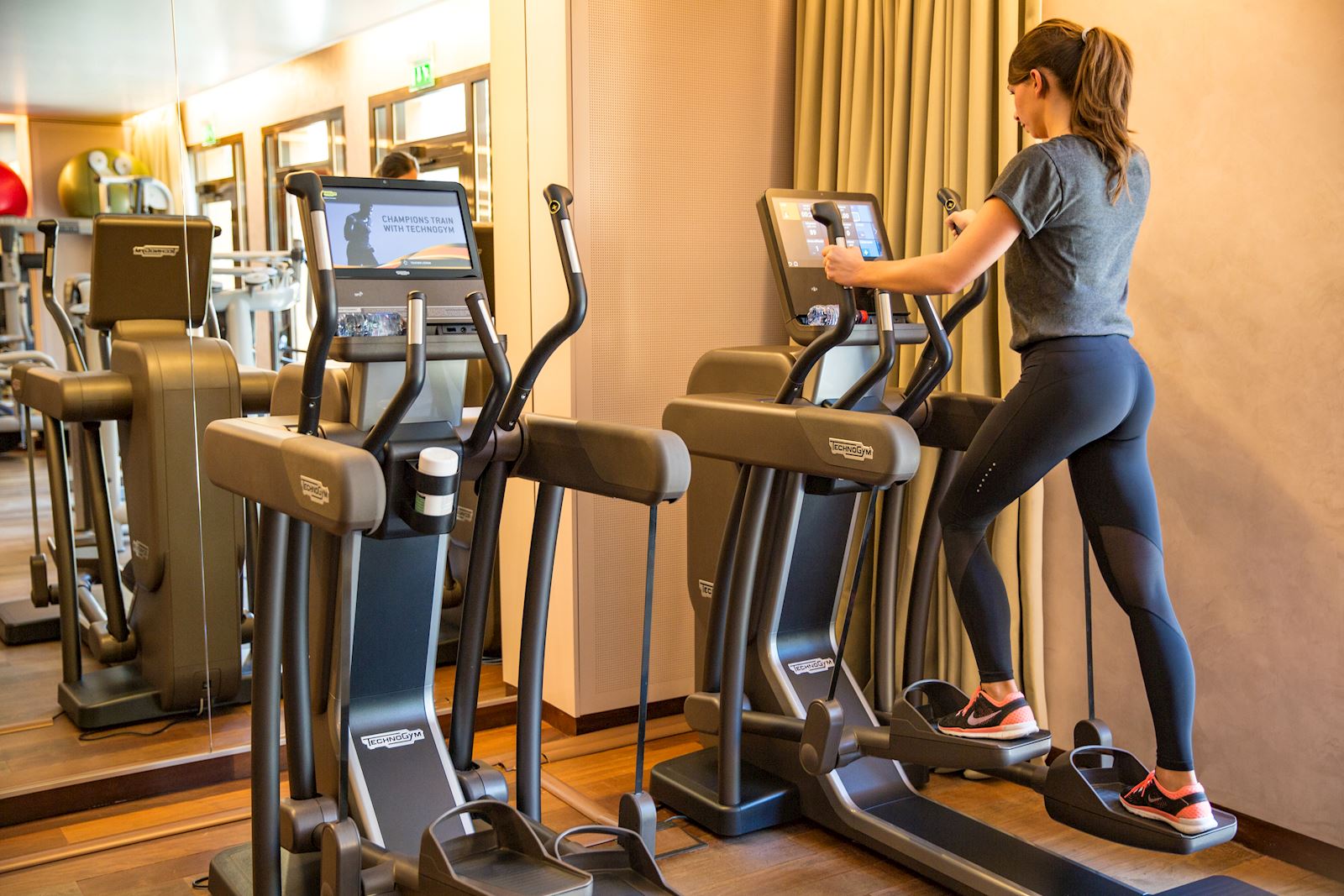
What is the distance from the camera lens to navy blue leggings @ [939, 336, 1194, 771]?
2420 millimetres

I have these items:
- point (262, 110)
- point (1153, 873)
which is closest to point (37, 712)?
Answer: point (262, 110)

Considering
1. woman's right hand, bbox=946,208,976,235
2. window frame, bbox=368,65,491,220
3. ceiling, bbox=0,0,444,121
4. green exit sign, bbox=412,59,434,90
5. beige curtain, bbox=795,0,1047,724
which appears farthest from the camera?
green exit sign, bbox=412,59,434,90

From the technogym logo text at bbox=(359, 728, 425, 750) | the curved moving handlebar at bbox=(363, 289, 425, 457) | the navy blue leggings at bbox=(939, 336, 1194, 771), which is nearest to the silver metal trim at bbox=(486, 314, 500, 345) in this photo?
the curved moving handlebar at bbox=(363, 289, 425, 457)

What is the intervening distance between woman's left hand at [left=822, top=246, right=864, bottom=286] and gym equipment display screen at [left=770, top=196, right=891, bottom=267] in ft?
1.25

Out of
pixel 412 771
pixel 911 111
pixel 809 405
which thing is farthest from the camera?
pixel 911 111

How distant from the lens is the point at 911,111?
3.52m

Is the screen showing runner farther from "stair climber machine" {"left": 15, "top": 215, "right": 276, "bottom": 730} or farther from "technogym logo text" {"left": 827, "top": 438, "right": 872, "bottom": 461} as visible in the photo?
"stair climber machine" {"left": 15, "top": 215, "right": 276, "bottom": 730}

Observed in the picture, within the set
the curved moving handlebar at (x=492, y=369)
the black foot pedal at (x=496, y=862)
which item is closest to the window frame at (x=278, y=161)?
the curved moving handlebar at (x=492, y=369)

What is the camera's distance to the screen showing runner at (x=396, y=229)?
225cm

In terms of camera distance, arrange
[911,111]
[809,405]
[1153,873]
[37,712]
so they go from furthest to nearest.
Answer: [911,111] < [37,712] < [1153,873] < [809,405]

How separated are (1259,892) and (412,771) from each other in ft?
6.10

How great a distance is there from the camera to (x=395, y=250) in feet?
7.52

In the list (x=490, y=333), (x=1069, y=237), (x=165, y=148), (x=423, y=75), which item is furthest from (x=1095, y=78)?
(x=165, y=148)

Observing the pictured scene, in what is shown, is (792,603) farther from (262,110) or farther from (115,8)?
(115,8)
